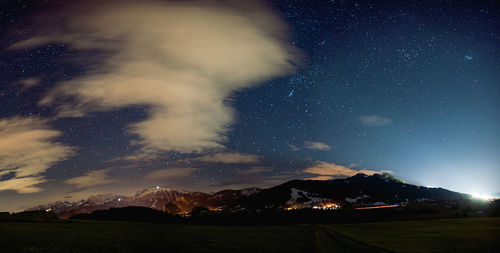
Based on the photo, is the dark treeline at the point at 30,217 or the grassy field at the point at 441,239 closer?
the grassy field at the point at 441,239

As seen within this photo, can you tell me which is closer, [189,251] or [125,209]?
[189,251]

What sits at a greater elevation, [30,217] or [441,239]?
[30,217]

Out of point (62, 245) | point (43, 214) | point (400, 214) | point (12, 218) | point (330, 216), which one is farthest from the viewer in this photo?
point (330, 216)

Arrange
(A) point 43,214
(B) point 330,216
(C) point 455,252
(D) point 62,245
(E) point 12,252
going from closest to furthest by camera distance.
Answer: (E) point 12,252 < (D) point 62,245 < (C) point 455,252 < (A) point 43,214 < (B) point 330,216

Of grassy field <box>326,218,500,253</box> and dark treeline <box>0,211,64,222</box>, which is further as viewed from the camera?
dark treeline <box>0,211,64,222</box>

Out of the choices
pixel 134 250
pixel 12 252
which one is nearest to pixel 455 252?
pixel 134 250

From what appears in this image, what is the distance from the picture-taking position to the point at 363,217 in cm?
13362

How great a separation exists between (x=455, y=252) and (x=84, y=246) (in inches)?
1279

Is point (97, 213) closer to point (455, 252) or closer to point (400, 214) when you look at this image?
point (400, 214)

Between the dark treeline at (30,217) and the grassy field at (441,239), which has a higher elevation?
the dark treeline at (30,217)

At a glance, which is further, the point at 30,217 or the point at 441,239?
the point at 30,217

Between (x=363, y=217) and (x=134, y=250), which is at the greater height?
(x=134, y=250)

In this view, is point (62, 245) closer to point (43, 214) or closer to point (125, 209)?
point (43, 214)

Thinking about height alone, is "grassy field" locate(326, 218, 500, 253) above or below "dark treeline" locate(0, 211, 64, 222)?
below
